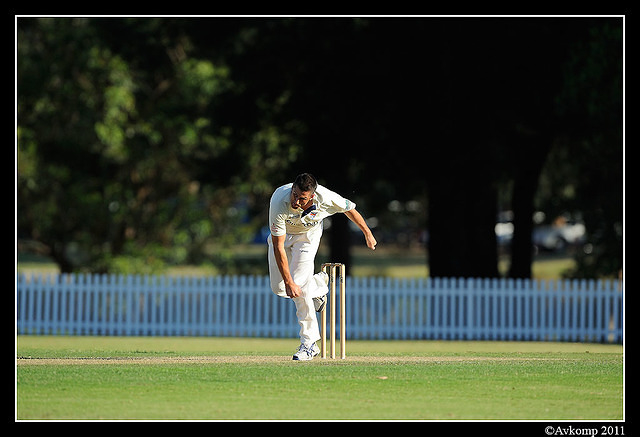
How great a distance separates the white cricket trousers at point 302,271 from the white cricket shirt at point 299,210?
12 cm

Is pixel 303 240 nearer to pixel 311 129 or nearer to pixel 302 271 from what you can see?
pixel 302 271

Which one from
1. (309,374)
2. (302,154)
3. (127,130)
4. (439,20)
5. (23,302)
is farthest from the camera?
(127,130)

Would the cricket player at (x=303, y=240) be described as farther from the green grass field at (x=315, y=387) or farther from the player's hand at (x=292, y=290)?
the green grass field at (x=315, y=387)

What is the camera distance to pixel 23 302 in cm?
1928

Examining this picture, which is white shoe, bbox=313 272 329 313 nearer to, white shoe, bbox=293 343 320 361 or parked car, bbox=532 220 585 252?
white shoe, bbox=293 343 320 361

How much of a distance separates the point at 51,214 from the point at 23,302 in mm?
11385

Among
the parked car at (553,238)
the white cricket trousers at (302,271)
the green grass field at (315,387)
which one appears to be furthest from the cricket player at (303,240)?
the parked car at (553,238)

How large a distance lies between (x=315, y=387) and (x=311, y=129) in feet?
45.1

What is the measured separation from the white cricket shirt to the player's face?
163 mm

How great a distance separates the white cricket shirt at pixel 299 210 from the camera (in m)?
9.75

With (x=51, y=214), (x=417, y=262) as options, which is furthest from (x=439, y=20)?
(x=417, y=262)

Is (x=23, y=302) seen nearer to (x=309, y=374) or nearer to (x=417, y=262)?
(x=309, y=374)

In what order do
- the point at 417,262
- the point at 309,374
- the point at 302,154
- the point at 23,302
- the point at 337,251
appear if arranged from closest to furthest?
the point at 309,374 → the point at 23,302 → the point at 302,154 → the point at 337,251 → the point at 417,262

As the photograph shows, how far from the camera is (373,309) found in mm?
19125
